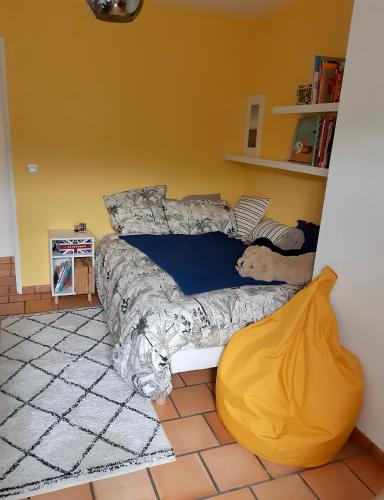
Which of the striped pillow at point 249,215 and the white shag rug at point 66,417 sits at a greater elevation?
the striped pillow at point 249,215

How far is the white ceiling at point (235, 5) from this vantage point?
3.11 m

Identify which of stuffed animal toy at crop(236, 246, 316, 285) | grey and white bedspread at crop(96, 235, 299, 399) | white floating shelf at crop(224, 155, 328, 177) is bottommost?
grey and white bedspread at crop(96, 235, 299, 399)

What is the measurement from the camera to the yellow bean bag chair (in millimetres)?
1766

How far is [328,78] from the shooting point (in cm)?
→ 254

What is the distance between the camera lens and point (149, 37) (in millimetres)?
3348

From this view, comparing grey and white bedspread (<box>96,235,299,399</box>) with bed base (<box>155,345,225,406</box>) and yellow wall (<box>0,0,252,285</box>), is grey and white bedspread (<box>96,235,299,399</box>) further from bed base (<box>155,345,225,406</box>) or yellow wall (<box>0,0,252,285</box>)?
yellow wall (<box>0,0,252,285</box>)

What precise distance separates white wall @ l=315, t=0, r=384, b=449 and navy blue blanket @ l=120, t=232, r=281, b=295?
53 centimetres

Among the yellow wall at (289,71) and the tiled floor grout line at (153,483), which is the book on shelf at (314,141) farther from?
the tiled floor grout line at (153,483)

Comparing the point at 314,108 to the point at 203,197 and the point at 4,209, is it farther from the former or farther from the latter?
the point at 4,209

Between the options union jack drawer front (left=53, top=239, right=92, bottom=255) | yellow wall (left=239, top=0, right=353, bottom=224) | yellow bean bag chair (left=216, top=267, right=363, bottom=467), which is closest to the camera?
yellow bean bag chair (left=216, top=267, right=363, bottom=467)

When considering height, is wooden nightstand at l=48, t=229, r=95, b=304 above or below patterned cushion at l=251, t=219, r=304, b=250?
below

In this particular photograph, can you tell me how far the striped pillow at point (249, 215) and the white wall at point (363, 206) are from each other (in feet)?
4.46

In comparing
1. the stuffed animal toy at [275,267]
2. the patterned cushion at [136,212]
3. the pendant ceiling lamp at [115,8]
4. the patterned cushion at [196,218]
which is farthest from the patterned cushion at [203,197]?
the pendant ceiling lamp at [115,8]

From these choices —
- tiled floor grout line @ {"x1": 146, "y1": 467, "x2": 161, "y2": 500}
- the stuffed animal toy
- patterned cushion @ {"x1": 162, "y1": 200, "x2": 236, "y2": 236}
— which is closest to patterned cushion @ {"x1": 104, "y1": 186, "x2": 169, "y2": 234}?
patterned cushion @ {"x1": 162, "y1": 200, "x2": 236, "y2": 236}
